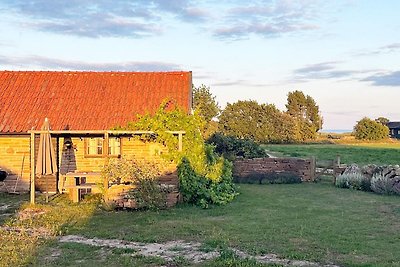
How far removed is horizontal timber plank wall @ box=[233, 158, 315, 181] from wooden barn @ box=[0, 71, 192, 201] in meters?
4.88

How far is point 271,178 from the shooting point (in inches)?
797

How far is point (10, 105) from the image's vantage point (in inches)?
678

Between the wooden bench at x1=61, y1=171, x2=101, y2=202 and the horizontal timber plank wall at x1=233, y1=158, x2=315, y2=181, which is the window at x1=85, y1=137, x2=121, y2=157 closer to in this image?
the wooden bench at x1=61, y1=171, x2=101, y2=202

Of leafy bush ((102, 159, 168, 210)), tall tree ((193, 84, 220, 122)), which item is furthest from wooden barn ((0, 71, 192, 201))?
tall tree ((193, 84, 220, 122))

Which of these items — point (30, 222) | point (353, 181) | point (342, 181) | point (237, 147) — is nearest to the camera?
point (30, 222)

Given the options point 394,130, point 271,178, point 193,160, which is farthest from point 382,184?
point 394,130

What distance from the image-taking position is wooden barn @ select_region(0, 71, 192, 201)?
16.3 meters

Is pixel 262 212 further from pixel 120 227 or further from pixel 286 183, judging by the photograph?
pixel 286 183

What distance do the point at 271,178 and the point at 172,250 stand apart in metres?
12.6

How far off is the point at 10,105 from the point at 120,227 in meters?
9.20

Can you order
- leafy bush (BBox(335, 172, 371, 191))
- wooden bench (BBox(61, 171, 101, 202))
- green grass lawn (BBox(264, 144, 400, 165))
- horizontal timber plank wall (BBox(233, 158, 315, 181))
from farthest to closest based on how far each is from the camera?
green grass lawn (BBox(264, 144, 400, 165)) → horizontal timber plank wall (BBox(233, 158, 315, 181)) → leafy bush (BBox(335, 172, 371, 191)) → wooden bench (BBox(61, 171, 101, 202))

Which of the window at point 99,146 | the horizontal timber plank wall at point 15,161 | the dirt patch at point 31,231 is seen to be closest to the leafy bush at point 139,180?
the dirt patch at point 31,231

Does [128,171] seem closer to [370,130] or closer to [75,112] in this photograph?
[75,112]

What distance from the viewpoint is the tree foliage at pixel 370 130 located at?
2638 inches
